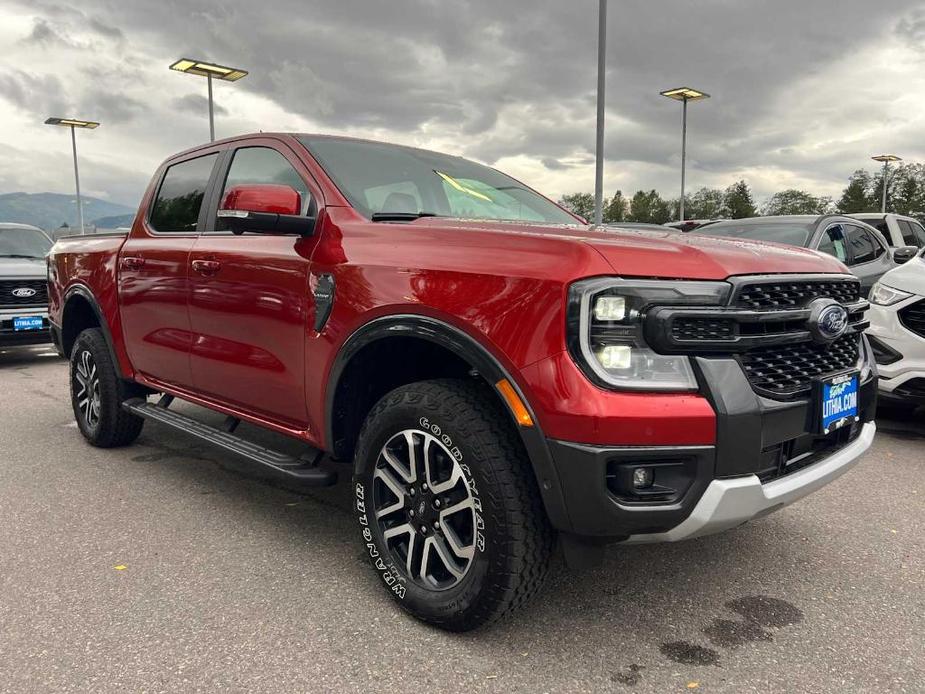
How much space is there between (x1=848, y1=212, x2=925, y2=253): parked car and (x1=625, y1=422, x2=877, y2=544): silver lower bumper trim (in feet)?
27.5

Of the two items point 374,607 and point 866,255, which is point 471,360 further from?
point 866,255

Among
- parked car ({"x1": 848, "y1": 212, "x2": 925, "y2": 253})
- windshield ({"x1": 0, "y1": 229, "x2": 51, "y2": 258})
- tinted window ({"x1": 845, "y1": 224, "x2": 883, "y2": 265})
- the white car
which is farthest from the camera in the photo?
parked car ({"x1": 848, "y1": 212, "x2": 925, "y2": 253})

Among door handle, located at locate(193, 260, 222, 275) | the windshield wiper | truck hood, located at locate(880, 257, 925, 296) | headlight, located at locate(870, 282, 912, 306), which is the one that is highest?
the windshield wiper

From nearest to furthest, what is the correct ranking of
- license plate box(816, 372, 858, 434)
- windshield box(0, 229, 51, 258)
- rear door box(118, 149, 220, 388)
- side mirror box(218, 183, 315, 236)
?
license plate box(816, 372, 858, 434) < side mirror box(218, 183, 315, 236) < rear door box(118, 149, 220, 388) < windshield box(0, 229, 51, 258)

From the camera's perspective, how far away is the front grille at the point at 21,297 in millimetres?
8320

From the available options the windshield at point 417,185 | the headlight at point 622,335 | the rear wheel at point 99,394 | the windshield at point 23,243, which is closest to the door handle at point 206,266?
the windshield at point 417,185

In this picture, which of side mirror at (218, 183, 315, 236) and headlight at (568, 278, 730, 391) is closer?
headlight at (568, 278, 730, 391)

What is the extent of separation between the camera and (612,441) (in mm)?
1977

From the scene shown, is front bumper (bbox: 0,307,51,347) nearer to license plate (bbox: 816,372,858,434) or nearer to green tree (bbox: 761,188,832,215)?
license plate (bbox: 816,372,858,434)

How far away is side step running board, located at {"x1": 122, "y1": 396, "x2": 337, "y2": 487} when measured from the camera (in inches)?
114

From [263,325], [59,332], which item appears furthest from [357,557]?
[59,332]

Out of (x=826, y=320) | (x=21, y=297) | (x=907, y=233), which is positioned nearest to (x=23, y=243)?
(x=21, y=297)

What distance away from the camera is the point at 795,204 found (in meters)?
53.6

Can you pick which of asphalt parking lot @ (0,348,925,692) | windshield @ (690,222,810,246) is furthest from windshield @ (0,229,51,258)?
windshield @ (690,222,810,246)
